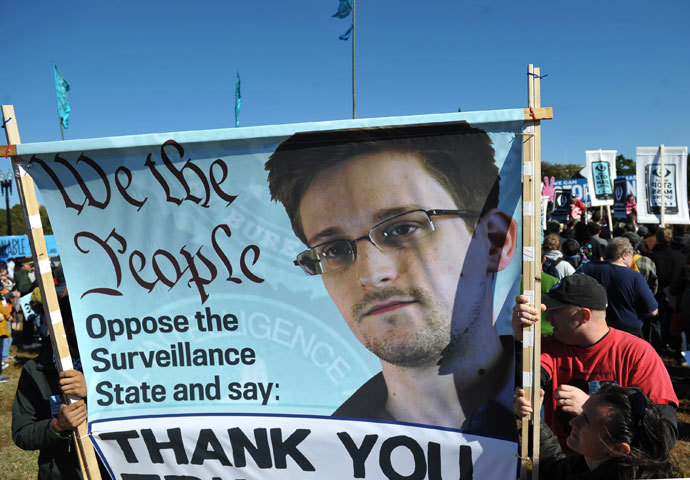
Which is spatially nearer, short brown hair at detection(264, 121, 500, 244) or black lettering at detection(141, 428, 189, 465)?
short brown hair at detection(264, 121, 500, 244)

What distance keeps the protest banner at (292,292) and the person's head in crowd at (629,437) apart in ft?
1.28

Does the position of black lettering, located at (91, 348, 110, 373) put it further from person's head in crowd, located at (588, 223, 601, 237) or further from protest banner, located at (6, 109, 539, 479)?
person's head in crowd, located at (588, 223, 601, 237)

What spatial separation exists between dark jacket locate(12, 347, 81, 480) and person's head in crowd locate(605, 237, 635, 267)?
4751mm

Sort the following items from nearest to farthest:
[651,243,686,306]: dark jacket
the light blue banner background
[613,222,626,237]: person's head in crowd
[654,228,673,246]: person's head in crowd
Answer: the light blue banner background → [651,243,686,306]: dark jacket → [654,228,673,246]: person's head in crowd → [613,222,626,237]: person's head in crowd

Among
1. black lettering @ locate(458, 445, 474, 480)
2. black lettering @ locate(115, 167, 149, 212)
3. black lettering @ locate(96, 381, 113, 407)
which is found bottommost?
black lettering @ locate(458, 445, 474, 480)

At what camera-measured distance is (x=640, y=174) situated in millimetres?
8461

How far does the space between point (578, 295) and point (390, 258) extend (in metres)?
1.06

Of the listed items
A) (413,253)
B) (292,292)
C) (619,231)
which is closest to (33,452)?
(292,292)

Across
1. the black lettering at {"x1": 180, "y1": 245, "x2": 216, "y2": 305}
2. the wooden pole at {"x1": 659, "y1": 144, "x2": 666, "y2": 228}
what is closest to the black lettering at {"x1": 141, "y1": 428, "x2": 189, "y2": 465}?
the black lettering at {"x1": 180, "y1": 245, "x2": 216, "y2": 305}

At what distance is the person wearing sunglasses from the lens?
2.07 metres

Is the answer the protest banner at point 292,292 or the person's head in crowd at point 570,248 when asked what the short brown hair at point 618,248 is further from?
the protest banner at point 292,292

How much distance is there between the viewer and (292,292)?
7.20 ft

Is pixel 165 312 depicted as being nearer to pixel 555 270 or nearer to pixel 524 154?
pixel 524 154

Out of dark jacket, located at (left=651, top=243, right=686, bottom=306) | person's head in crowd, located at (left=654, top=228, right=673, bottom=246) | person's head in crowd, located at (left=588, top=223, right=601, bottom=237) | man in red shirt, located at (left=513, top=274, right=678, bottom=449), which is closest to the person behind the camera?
man in red shirt, located at (left=513, top=274, right=678, bottom=449)
